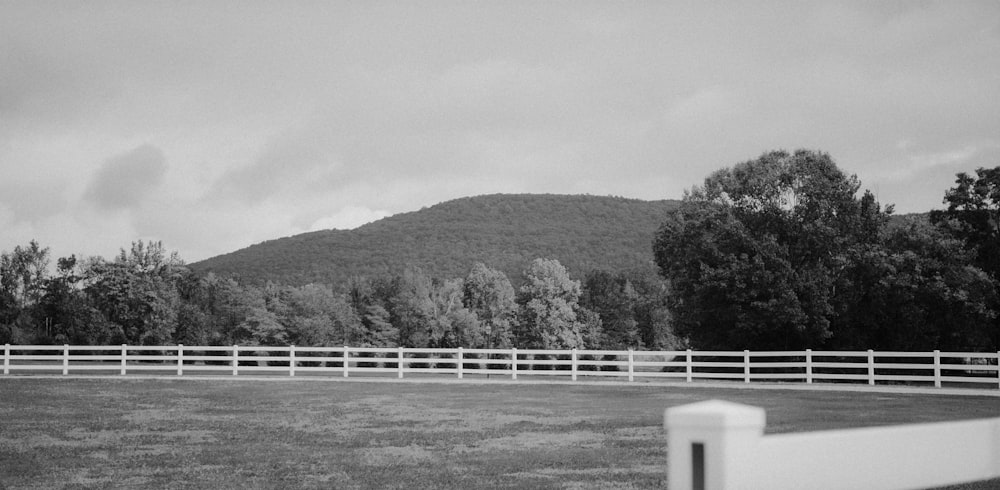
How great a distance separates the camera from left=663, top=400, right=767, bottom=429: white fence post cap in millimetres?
1734

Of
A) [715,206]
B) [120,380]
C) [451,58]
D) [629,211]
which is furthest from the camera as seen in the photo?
[629,211]

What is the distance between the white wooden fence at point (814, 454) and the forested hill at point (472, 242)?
91825 millimetres

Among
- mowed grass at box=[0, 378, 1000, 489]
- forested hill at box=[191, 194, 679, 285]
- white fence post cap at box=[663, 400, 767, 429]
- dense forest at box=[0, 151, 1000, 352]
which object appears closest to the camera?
white fence post cap at box=[663, 400, 767, 429]

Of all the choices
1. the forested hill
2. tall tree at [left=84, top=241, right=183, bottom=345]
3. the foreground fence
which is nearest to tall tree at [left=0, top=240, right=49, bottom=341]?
tall tree at [left=84, top=241, right=183, bottom=345]

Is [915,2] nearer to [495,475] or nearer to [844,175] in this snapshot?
[844,175]

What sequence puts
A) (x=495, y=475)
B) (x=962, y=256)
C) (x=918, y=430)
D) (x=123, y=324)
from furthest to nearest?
(x=123, y=324) < (x=962, y=256) < (x=495, y=475) < (x=918, y=430)

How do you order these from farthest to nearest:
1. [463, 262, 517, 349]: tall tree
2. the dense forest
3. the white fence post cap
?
1. [463, 262, 517, 349]: tall tree
2. the dense forest
3. the white fence post cap

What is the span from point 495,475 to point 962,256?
1237 inches

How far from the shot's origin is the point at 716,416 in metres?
1.73

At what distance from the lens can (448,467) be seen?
418 inches

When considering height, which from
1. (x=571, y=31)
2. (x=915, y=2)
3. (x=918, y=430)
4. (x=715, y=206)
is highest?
(x=571, y=31)

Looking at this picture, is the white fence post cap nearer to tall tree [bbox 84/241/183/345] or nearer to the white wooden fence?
the white wooden fence

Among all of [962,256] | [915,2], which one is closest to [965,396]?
[962,256]

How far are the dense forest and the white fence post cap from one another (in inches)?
1408
